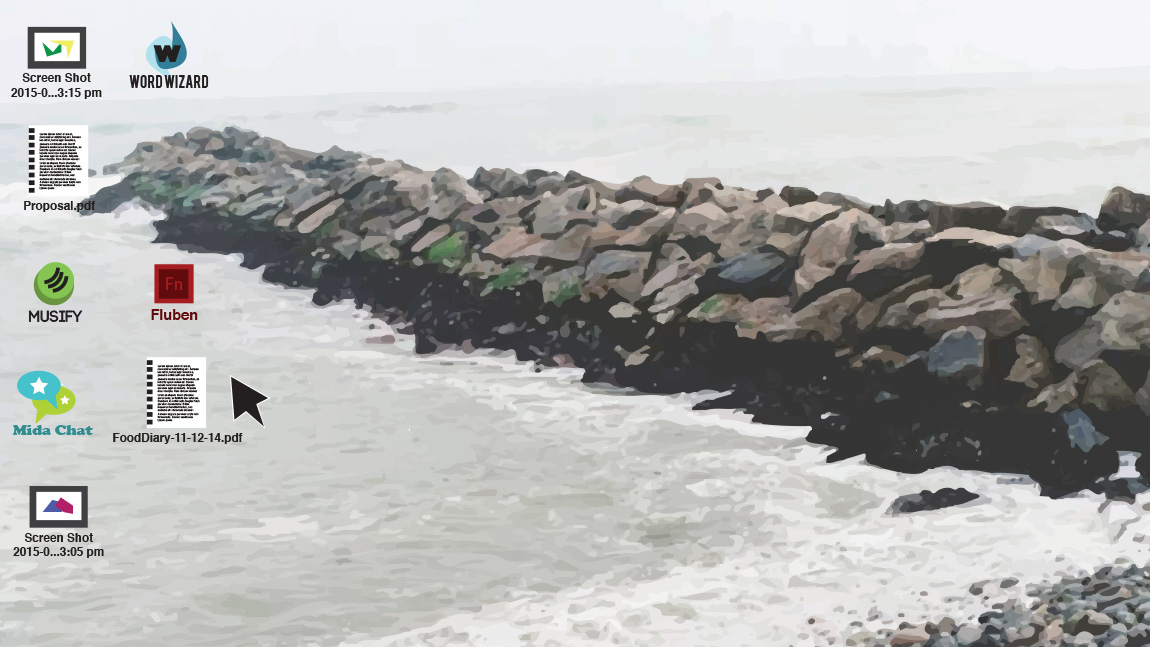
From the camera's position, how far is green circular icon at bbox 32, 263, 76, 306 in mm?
4562

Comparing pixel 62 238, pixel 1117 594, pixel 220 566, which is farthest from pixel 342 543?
pixel 1117 594

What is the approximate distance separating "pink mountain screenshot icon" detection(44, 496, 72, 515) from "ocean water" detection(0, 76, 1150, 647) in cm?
10

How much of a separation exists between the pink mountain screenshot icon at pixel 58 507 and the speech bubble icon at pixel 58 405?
0.40m

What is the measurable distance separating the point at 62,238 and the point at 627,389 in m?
2.85

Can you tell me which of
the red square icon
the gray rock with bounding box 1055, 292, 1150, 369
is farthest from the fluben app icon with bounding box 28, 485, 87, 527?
the gray rock with bounding box 1055, 292, 1150, 369

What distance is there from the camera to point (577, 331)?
5.39 metres

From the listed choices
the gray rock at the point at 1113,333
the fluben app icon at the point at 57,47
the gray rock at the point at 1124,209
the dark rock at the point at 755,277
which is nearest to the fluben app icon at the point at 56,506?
the fluben app icon at the point at 57,47

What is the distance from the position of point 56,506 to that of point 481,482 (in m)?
1.89

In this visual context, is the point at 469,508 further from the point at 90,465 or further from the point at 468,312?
the point at 90,465

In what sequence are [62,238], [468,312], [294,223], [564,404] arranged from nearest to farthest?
[62,238]
[564,404]
[468,312]
[294,223]

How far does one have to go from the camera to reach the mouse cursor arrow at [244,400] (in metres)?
4.57

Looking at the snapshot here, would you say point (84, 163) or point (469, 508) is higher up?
point (84, 163)

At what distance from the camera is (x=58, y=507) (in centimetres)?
444

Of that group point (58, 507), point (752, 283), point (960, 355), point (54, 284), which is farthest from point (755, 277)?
point (58, 507)
